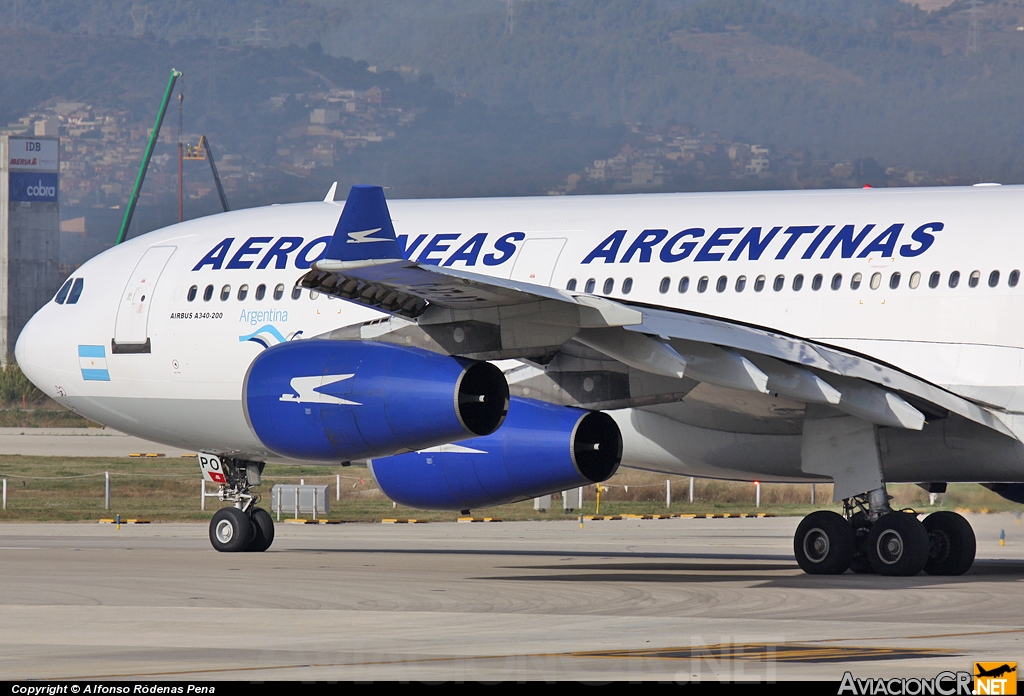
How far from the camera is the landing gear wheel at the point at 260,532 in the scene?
22562 millimetres

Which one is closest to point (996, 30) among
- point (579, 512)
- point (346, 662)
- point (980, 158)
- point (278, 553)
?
point (980, 158)

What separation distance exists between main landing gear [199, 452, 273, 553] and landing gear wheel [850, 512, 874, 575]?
8285 mm

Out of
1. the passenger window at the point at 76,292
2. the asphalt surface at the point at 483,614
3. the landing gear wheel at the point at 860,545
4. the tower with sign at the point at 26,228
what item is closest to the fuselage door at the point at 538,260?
the asphalt surface at the point at 483,614

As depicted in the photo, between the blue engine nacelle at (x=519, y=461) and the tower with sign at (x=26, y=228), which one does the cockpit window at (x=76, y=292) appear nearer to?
the blue engine nacelle at (x=519, y=461)

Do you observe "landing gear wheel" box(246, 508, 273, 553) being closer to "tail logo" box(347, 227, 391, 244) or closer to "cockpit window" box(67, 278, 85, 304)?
"cockpit window" box(67, 278, 85, 304)

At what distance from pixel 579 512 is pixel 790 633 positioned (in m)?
23.3

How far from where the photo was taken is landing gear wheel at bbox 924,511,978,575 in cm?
1933

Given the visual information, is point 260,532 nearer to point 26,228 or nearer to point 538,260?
point 538,260

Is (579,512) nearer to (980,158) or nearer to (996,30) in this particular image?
(980,158)

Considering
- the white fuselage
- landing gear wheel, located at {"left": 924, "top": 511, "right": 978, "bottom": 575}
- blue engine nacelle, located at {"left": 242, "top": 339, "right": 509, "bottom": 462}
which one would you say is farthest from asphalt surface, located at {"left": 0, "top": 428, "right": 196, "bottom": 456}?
blue engine nacelle, located at {"left": 242, "top": 339, "right": 509, "bottom": 462}

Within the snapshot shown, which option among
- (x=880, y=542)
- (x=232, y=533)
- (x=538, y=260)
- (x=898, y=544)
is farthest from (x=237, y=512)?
(x=898, y=544)

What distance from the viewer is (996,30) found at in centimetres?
17512

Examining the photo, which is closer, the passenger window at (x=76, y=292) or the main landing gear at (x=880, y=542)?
the main landing gear at (x=880, y=542)

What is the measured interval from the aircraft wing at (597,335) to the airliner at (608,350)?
0.03 m
